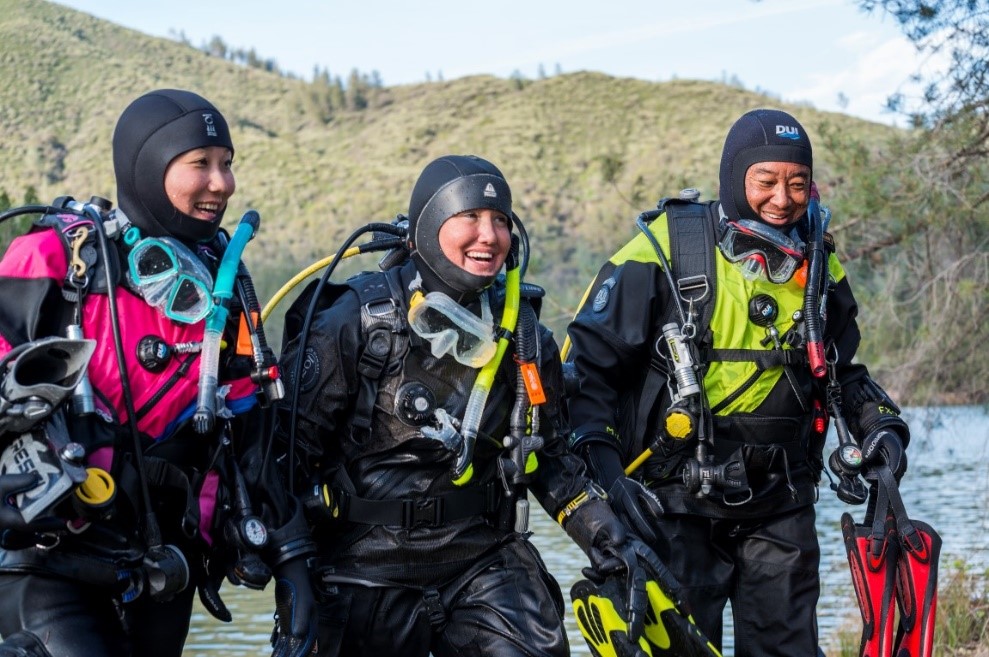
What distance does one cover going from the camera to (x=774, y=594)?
183 inches

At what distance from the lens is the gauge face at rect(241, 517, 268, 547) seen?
11.6ft

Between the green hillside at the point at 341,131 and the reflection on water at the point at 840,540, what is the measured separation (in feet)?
76.5

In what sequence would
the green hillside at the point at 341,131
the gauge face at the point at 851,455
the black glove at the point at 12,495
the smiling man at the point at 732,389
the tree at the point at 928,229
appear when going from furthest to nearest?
the green hillside at the point at 341,131, the tree at the point at 928,229, the gauge face at the point at 851,455, the smiling man at the point at 732,389, the black glove at the point at 12,495

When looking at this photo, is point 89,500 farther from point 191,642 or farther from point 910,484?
point 910,484

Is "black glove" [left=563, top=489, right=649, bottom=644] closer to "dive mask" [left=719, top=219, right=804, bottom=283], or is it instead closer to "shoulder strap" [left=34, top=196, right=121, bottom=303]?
"dive mask" [left=719, top=219, right=804, bottom=283]

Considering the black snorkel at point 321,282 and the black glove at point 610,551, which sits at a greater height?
the black snorkel at point 321,282

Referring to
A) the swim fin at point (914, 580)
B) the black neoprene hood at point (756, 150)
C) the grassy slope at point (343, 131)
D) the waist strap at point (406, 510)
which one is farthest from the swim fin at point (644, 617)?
the grassy slope at point (343, 131)

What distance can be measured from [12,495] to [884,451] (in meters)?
2.93

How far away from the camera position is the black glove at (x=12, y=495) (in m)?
3.12

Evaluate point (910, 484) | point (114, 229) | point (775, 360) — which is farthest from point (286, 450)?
point (910, 484)

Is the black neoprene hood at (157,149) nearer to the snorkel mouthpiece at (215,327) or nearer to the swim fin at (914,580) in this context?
the snorkel mouthpiece at (215,327)

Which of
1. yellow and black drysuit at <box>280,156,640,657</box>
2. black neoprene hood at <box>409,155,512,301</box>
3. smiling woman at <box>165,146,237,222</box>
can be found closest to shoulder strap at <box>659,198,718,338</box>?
yellow and black drysuit at <box>280,156,640,657</box>

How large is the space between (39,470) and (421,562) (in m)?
1.20

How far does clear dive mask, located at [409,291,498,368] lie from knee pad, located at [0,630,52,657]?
133 cm
